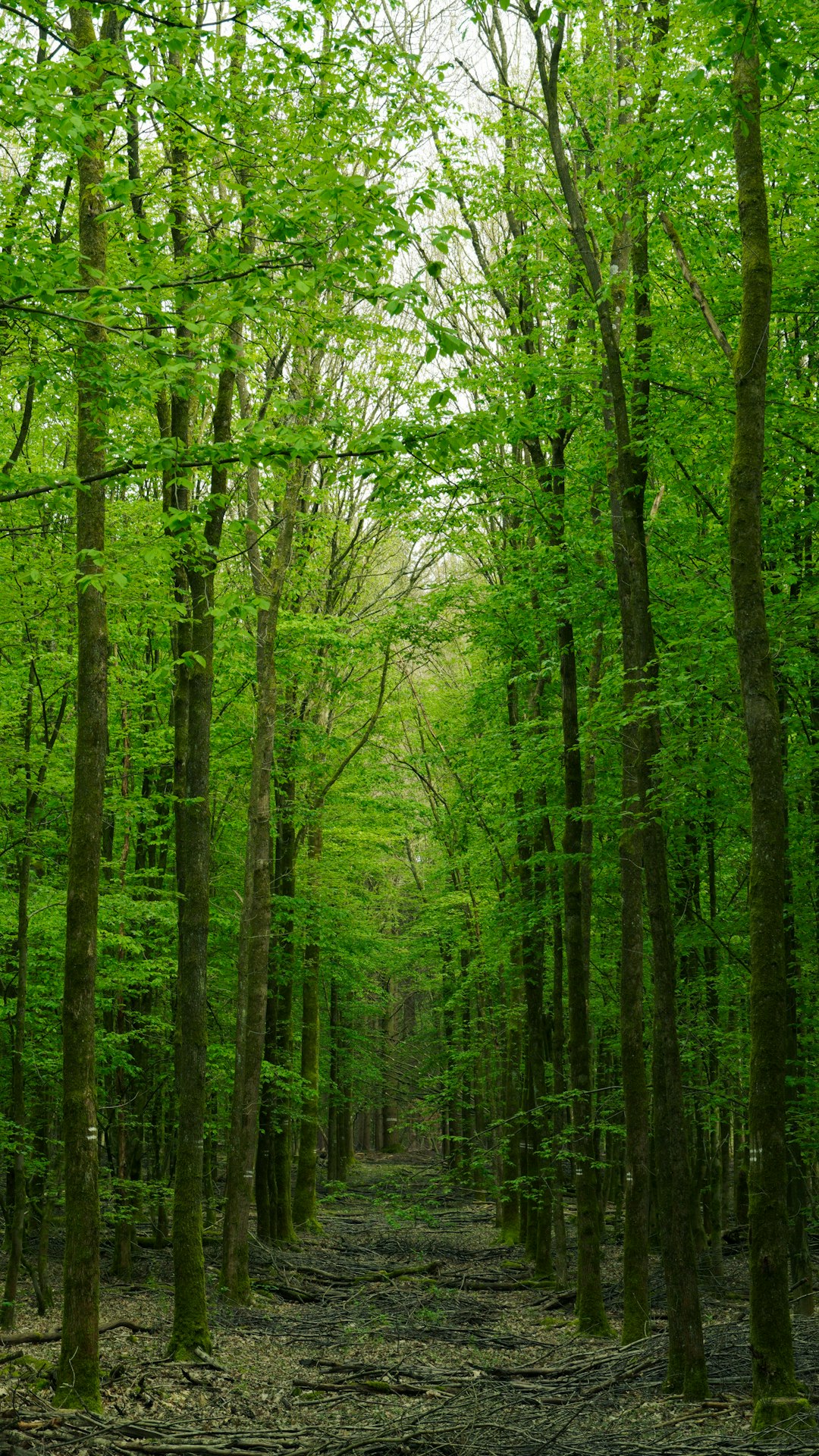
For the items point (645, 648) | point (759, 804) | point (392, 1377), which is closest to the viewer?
point (759, 804)

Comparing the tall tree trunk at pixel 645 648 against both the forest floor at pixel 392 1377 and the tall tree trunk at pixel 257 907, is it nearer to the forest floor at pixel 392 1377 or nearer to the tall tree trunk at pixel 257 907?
the forest floor at pixel 392 1377

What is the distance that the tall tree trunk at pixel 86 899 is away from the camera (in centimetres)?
782

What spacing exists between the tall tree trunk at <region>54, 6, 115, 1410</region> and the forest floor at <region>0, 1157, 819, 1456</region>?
1.59 feet

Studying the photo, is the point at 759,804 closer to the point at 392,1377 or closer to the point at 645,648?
the point at 645,648

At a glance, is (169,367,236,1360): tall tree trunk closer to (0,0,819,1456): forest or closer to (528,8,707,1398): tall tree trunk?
(0,0,819,1456): forest

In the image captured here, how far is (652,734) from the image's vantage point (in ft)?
34.1

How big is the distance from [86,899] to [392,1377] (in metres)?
5.27

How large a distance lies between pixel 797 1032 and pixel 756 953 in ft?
23.7

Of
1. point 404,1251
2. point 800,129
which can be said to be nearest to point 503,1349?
point 404,1251

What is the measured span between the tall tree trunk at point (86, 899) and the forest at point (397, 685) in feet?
0.11

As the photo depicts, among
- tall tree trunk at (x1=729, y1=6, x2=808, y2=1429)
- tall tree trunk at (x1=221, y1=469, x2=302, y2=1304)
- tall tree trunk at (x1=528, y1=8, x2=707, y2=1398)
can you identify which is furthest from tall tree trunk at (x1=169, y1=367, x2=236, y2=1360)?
tall tree trunk at (x1=729, y1=6, x2=808, y2=1429)

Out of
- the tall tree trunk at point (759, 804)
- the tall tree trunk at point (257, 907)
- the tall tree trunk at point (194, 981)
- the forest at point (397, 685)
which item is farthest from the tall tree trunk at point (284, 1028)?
the tall tree trunk at point (759, 804)

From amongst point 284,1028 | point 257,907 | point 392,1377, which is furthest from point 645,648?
point 284,1028

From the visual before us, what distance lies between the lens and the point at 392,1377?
991cm
